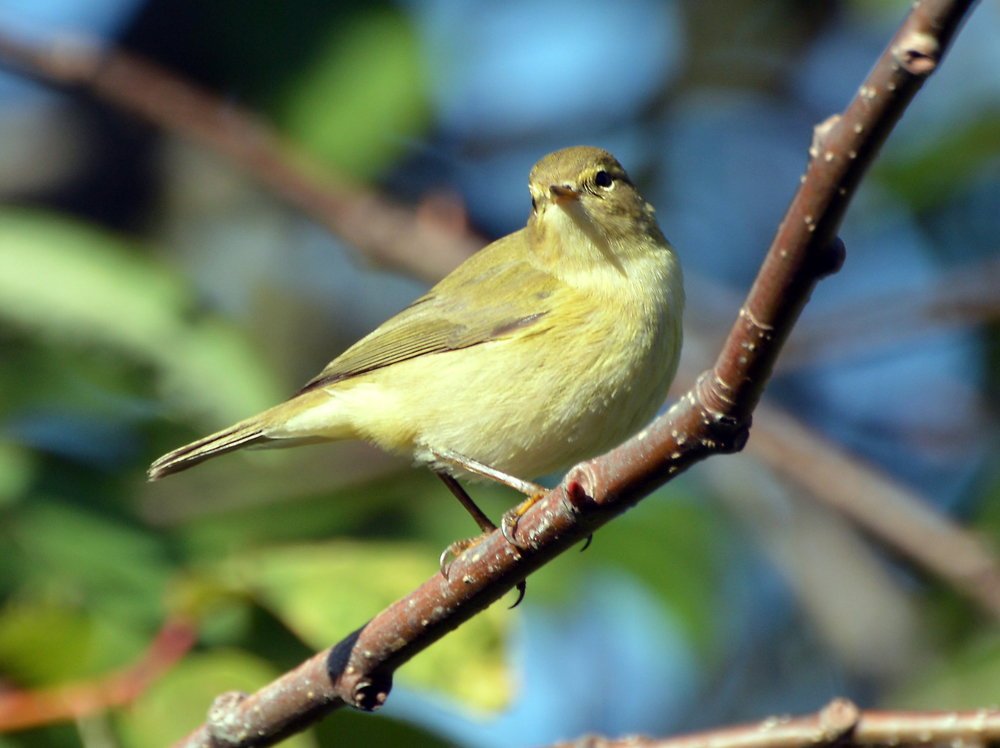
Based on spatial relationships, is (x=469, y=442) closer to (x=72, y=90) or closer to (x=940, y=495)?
(x=72, y=90)

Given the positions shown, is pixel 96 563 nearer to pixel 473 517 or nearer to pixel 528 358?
pixel 473 517

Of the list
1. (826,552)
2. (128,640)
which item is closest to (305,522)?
(128,640)

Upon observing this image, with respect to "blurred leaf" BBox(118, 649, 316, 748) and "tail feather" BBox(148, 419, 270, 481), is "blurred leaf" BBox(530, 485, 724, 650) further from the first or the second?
"blurred leaf" BBox(118, 649, 316, 748)

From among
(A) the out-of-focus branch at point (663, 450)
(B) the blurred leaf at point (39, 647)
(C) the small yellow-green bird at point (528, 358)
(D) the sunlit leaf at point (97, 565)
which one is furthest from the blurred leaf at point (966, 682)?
(B) the blurred leaf at point (39, 647)

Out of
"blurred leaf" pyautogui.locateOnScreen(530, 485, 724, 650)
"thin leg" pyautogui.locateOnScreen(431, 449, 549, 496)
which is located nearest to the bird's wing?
"thin leg" pyautogui.locateOnScreen(431, 449, 549, 496)

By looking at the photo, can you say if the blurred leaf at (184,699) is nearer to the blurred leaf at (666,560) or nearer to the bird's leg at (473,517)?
the bird's leg at (473,517)

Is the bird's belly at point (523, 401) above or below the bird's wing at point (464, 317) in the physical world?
below
